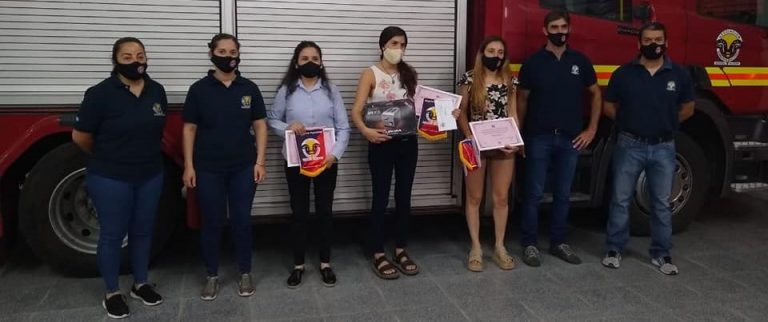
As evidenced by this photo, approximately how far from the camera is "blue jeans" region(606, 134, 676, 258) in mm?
4629

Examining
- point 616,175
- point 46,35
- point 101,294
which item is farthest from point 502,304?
point 46,35

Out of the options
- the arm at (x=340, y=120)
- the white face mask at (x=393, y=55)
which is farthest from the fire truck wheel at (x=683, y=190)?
the arm at (x=340, y=120)

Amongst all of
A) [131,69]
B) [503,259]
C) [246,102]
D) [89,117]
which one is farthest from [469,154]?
[89,117]

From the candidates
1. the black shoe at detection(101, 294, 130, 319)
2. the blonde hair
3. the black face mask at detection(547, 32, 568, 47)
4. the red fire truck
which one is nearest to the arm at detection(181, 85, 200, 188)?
the red fire truck

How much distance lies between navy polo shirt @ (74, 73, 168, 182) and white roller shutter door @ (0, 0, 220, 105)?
533mm

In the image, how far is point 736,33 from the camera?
5465 millimetres

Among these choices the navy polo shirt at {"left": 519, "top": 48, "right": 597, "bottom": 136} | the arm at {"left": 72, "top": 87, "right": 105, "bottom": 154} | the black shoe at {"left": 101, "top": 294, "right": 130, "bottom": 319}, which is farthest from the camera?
the navy polo shirt at {"left": 519, "top": 48, "right": 597, "bottom": 136}

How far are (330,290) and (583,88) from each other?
7.35ft

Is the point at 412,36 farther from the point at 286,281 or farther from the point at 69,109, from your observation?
the point at 69,109

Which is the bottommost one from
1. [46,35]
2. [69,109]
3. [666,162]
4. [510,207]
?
[510,207]

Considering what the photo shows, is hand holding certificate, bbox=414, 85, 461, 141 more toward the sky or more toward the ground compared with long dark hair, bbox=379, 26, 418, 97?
more toward the ground

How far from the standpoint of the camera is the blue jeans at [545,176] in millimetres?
4688

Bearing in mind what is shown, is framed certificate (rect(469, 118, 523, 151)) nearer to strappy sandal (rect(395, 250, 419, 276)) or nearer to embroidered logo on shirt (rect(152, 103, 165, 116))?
strappy sandal (rect(395, 250, 419, 276))

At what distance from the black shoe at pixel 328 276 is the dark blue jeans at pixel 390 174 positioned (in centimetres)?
41
